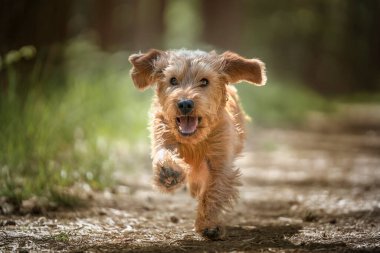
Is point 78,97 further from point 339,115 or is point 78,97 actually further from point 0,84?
point 339,115

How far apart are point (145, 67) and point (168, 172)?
1.41 m

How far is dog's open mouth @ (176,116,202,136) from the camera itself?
492 centimetres

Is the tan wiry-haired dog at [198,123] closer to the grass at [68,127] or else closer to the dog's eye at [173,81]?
the dog's eye at [173,81]

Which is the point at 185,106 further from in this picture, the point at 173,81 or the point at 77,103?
the point at 77,103

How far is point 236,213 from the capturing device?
603 centimetres

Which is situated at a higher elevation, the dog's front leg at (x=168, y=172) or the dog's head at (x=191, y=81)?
the dog's head at (x=191, y=81)

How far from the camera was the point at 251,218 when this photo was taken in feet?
18.9

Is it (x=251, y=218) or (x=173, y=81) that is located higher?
(x=173, y=81)

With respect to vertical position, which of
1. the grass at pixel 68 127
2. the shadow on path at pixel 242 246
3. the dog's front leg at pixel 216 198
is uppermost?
the grass at pixel 68 127

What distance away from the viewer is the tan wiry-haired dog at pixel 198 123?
4.80 metres

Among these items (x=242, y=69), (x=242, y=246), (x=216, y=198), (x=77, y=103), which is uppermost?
(x=242, y=69)

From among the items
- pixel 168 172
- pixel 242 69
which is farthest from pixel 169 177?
pixel 242 69

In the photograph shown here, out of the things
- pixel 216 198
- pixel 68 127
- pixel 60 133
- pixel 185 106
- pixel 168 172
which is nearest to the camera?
pixel 168 172

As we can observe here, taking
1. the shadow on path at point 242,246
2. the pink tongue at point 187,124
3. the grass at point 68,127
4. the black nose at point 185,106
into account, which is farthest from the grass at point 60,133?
the shadow on path at point 242,246
